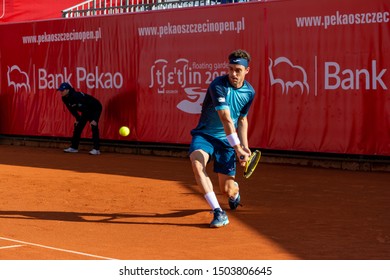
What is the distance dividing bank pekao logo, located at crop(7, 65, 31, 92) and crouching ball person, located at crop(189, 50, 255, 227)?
41.7 ft

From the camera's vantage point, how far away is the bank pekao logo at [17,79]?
22.2m

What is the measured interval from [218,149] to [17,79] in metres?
13.4

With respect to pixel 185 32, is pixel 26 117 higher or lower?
lower

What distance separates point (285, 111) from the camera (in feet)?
53.7

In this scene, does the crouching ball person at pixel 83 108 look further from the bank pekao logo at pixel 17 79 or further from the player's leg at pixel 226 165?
the player's leg at pixel 226 165

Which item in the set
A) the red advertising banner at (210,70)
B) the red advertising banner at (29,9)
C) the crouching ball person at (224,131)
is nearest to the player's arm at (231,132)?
the crouching ball person at (224,131)

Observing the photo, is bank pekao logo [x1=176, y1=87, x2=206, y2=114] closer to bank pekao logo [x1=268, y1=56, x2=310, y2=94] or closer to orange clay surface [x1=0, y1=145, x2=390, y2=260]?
bank pekao logo [x1=268, y1=56, x2=310, y2=94]

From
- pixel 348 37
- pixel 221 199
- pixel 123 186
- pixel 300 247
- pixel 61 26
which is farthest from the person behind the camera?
pixel 61 26

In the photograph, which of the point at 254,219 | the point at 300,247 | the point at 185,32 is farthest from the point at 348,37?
the point at 300,247

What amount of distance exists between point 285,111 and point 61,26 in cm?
705

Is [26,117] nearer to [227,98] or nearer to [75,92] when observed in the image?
[75,92]

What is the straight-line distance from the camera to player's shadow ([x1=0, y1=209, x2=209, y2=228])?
33.7 ft

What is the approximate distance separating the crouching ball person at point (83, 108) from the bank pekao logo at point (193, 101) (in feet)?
7.01
